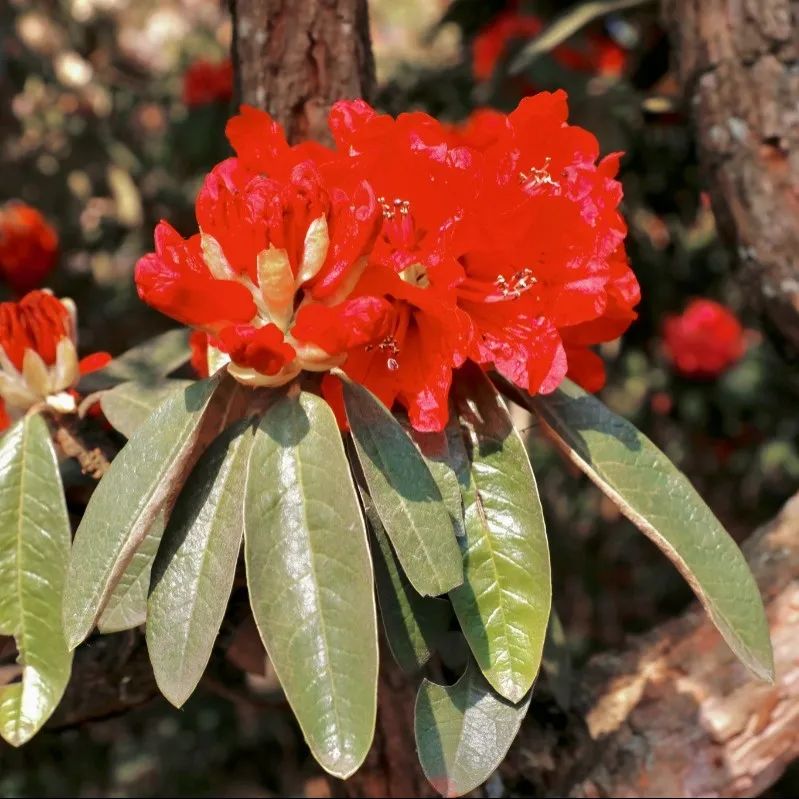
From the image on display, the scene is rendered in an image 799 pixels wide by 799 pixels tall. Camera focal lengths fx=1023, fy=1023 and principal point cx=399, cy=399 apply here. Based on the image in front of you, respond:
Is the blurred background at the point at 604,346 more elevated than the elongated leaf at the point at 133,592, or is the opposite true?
the elongated leaf at the point at 133,592

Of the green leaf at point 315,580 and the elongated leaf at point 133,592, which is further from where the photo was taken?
the elongated leaf at point 133,592

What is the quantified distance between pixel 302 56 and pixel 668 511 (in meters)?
0.68

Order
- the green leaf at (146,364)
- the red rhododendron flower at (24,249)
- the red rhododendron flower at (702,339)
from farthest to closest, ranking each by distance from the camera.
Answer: the red rhododendron flower at (702,339) < the red rhododendron flower at (24,249) < the green leaf at (146,364)

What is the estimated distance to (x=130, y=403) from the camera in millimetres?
1000

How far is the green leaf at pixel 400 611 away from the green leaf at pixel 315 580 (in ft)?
0.32

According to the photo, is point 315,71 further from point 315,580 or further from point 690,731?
point 690,731

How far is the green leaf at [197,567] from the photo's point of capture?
2.55 ft

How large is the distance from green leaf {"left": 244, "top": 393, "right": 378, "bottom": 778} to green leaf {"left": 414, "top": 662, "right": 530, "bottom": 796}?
11cm

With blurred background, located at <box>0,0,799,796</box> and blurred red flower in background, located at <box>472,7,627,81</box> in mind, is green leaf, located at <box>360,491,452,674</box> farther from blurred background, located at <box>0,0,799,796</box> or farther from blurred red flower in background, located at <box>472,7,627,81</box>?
blurred red flower in background, located at <box>472,7,627,81</box>

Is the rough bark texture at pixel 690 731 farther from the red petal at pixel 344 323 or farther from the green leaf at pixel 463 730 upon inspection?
the red petal at pixel 344 323

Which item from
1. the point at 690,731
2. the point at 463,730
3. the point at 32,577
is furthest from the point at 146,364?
the point at 690,731

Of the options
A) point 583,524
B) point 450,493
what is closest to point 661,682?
point 450,493

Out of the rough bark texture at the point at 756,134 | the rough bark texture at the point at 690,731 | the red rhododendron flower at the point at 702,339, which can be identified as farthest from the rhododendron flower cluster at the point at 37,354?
the red rhododendron flower at the point at 702,339

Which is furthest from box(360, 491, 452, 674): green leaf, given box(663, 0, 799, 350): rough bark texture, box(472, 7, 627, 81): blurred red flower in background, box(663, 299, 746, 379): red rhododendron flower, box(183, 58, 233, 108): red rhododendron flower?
box(183, 58, 233, 108): red rhododendron flower
